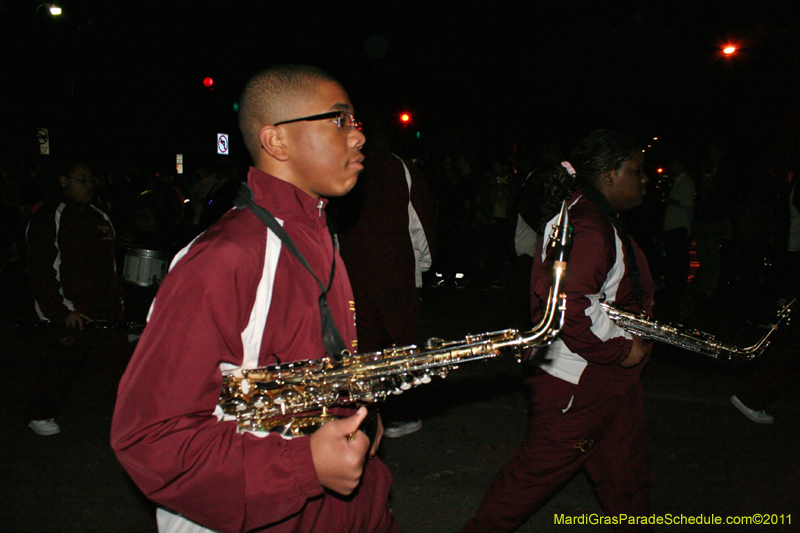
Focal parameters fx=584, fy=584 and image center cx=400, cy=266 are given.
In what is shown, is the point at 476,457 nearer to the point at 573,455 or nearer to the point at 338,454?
the point at 573,455

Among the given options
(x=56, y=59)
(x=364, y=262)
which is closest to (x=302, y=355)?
(x=364, y=262)

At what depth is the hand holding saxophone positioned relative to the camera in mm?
1568

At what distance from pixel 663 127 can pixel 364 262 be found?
2802cm

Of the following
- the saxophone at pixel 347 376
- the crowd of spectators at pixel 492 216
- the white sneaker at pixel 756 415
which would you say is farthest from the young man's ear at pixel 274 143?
the crowd of spectators at pixel 492 216

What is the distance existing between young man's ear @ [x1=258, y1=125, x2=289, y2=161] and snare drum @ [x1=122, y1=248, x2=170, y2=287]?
13.0ft

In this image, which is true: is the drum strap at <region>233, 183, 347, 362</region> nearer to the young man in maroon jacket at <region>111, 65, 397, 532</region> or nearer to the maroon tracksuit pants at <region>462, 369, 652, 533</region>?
the young man in maroon jacket at <region>111, 65, 397, 532</region>

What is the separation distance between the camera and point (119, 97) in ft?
128

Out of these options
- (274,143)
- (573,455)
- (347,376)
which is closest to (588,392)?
(573,455)

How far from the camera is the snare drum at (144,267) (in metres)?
5.45

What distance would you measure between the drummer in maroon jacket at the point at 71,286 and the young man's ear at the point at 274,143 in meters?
3.70

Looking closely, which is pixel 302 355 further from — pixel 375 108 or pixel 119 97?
pixel 119 97

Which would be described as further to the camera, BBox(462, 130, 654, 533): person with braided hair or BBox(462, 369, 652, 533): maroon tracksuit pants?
BBox(462, 369, 652, 533): maroon tracksuit pants

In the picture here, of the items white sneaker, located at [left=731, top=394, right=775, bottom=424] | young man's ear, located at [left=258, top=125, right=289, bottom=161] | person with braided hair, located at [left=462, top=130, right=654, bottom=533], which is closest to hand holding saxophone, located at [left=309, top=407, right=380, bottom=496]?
young man's ear, located at [left=258, top=125, right=289, bottom=161]

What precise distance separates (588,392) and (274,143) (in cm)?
203
